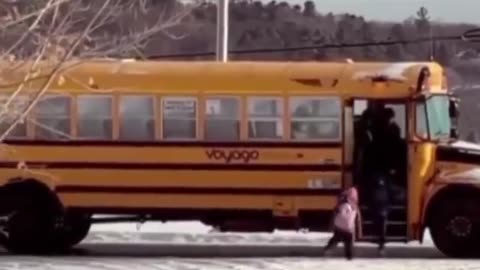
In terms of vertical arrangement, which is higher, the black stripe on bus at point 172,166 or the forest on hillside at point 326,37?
the forest on hillside at point 326,37

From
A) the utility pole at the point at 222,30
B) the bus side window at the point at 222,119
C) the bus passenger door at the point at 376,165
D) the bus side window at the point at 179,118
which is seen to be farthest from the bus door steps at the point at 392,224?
the utility pole at the point at 222,30

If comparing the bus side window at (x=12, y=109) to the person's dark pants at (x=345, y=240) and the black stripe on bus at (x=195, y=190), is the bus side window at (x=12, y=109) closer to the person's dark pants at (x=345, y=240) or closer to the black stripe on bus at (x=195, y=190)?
the person's dark pants at (x=345, y=240)

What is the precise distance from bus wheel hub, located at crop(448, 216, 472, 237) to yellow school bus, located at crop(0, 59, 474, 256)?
0.04ft

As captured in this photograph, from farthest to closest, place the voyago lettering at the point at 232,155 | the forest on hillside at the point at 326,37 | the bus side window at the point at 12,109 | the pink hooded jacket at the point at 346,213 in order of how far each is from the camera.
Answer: the forest on hillside at the point at 326,37 < the voyago lettering at the point at 232,155 < the pink hooded jacket at the point at 346,213 < the bus side window at the point at 12,109

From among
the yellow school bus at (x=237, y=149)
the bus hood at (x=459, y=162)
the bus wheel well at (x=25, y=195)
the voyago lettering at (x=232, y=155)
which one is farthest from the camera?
the bus wheel well at (x=25, y=195)

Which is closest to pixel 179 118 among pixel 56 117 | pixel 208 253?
pixel 56 117

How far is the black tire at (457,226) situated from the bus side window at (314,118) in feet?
5.72

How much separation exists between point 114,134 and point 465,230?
15.7ft

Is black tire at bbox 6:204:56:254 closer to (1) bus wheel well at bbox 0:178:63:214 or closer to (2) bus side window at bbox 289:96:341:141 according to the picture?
(1) bus wheel well at bbox 0:178:63:214

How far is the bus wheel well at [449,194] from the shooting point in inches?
838

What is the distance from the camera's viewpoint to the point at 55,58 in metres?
11.6

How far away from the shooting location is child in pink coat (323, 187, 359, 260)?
20.0m

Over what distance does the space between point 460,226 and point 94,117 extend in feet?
16.5

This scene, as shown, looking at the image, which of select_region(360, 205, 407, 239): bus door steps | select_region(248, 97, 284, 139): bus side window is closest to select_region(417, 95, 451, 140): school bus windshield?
select_region(360, 205, 407, 239): bus door steps
